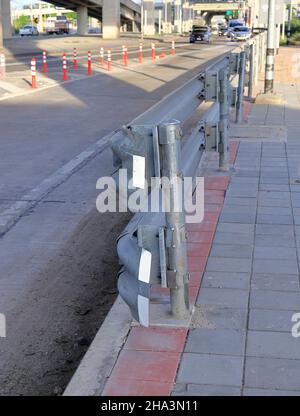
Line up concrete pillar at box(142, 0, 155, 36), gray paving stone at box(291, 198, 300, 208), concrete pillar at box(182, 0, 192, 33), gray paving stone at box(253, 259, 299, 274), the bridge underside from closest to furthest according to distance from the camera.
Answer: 1. gray paving stone at box(253, 259, 299, 274)
2. gray paving stone at box(291, 198, 300, 208)
3. the bridge underside
4. concrete pillar at box(142, 0, 155, 36)
5. concrete pillar at box(182, 0, 192, 33)

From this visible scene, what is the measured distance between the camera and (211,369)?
4.09 m

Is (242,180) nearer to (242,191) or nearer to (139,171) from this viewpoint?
(242,191)

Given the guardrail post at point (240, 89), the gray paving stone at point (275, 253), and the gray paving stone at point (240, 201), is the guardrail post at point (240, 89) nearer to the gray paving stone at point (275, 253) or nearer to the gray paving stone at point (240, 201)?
the gray paving stone at point (240, 201)

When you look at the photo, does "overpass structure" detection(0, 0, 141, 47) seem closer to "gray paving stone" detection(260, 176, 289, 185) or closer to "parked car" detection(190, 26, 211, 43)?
"parked car" detection(190, 26, 211, 43)

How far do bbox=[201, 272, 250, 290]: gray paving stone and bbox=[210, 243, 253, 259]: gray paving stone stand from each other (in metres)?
0.46

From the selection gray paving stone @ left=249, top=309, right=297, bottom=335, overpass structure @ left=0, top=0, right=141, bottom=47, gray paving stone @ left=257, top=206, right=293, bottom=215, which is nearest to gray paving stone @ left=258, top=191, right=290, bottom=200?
gray paving stone @ left=257, top=206, right=293, bottom=215

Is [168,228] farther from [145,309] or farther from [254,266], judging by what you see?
[254,266]

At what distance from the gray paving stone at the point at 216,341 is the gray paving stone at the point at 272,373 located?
6.5 inches

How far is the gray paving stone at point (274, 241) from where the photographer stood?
21.0 ft

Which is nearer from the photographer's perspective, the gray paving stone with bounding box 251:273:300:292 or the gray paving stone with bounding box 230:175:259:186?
the gray paving stone with bounding box 251:273:300:292

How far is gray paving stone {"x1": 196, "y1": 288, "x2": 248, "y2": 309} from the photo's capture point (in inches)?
199

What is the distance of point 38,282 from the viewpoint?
20.0ft

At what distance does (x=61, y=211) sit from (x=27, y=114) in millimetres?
8793
